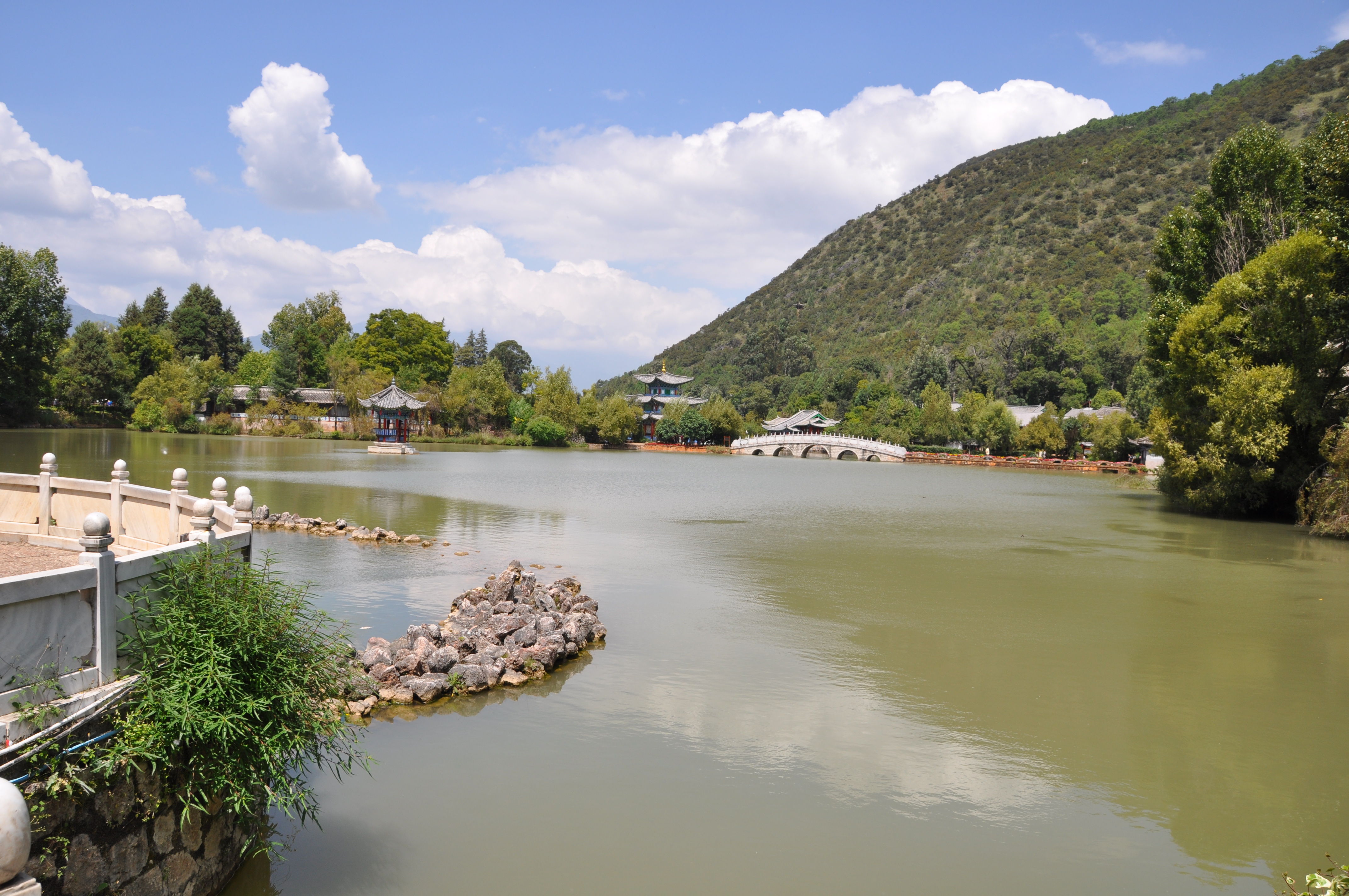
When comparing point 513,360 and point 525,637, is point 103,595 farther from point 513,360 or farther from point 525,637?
point 513,360

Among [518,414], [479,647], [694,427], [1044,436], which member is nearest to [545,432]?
[518,414]

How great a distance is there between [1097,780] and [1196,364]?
2043 cm

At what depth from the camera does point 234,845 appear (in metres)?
4.88

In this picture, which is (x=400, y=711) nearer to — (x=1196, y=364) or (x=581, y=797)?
(x=581, y=797)

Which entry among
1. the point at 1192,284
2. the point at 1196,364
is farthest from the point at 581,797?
the point at 1192,284

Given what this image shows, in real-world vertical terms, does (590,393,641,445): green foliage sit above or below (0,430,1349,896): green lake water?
above

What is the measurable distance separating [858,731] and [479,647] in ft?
13.3

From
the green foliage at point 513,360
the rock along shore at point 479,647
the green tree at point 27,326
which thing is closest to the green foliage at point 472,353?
the green foliage at point 513,360

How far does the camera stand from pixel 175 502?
6.21 meters

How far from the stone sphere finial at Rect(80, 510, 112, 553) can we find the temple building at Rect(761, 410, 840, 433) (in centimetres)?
7580

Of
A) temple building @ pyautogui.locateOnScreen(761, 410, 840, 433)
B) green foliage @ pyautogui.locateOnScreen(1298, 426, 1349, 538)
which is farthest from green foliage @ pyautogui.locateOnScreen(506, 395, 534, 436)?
green foliage @ pyautogui.locateOnScreen(1298, 426, 1349, 538)

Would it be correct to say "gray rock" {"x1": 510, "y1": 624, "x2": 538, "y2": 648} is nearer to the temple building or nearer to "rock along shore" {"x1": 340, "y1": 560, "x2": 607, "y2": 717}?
"rock along shore" {"x1": 340, "y1": 560, "x2": 607, "y2": 717}

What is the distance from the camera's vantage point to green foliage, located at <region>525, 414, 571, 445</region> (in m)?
65.6

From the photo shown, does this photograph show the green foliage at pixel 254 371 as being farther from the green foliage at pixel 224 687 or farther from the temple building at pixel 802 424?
the green foliage at pixel 224 687
